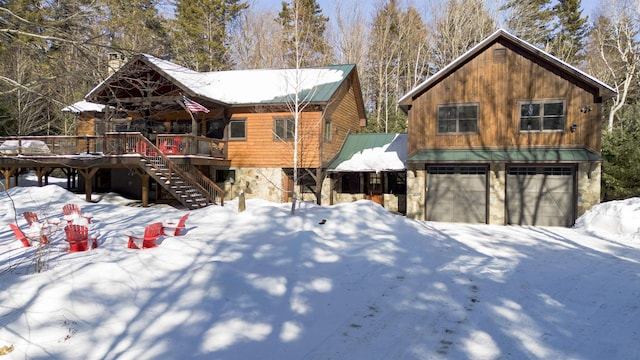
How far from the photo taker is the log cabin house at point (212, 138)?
17.7 m

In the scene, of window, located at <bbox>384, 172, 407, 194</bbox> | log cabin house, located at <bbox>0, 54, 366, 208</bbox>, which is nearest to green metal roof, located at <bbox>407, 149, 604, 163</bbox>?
window, located at <bbox>384, 172, 407, 194</bbox>

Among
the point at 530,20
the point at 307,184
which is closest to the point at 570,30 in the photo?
the point at 530,20

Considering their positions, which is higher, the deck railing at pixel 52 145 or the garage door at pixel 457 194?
the deck railing at pixel 52 145

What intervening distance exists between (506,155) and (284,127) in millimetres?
10138

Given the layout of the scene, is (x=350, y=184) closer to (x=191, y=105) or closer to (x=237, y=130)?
(x=237, y=130)

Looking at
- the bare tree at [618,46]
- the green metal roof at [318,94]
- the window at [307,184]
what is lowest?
the window at [307,184]

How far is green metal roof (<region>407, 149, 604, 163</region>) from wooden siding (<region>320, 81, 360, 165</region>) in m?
4.95

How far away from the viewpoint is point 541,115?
630 inches

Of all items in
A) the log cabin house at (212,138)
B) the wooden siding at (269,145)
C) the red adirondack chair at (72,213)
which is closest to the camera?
the red adirondack chair at (72,213)

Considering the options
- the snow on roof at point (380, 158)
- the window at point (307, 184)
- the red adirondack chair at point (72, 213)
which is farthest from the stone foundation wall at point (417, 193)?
the red adirondack chair at point (72, 213)

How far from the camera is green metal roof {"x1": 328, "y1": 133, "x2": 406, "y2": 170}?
21.9 metres

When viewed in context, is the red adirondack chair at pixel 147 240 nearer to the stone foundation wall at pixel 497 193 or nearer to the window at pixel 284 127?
the window at pixel 284 127

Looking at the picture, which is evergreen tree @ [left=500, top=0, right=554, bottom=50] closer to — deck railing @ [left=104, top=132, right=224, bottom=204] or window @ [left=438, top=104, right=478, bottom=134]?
window @ [left=438, top=104, right=478, bottom=134]

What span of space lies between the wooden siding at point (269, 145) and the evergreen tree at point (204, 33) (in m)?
16.9
